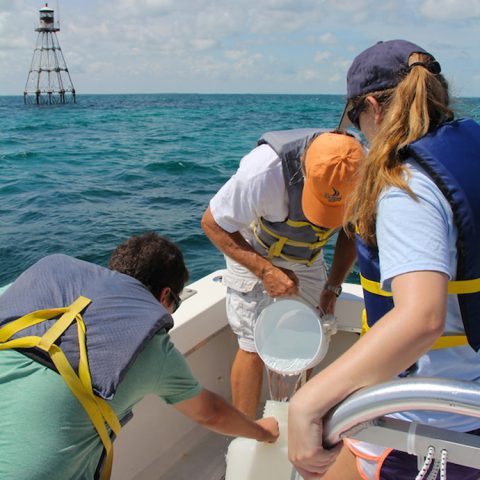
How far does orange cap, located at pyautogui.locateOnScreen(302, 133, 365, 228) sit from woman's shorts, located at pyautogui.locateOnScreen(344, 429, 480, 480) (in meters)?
0.83

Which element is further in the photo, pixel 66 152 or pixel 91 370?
pixel 66 152

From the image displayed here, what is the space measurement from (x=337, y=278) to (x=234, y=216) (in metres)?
0.57

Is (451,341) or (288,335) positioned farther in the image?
(288,335)

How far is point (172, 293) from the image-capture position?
1.63 meters

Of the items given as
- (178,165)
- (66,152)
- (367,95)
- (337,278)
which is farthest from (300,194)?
(66,152)

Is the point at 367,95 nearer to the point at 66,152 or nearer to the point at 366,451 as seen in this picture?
the point at 366,451

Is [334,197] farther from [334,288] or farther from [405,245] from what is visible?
[405,245]

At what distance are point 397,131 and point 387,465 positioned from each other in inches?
27.5

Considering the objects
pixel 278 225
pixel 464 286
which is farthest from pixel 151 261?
pixel 464 286

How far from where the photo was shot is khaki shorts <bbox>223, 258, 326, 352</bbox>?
233 centimetres

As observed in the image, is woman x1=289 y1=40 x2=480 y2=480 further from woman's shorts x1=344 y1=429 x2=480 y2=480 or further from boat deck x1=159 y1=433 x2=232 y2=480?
boat deck x1=159 y1=433 x2=232 y2=480

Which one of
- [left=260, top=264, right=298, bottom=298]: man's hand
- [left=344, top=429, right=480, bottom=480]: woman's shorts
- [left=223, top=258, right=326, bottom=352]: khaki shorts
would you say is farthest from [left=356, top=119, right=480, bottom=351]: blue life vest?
[left=223, top=258, right=326, bottom=352]: khaki shorts

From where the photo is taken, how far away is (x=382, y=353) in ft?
2.54

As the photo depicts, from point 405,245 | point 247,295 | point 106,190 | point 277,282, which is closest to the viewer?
point 405,245
